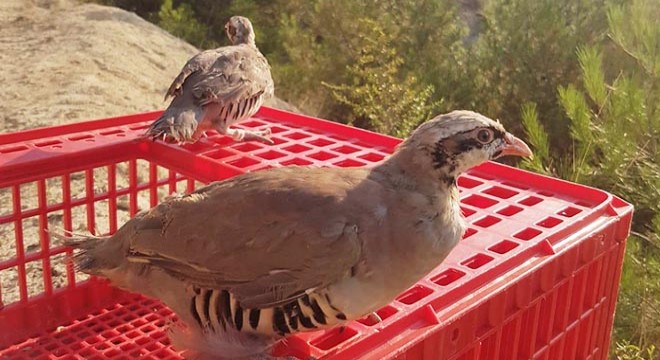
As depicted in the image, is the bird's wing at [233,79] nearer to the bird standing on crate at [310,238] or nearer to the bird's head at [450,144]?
the bird standing on crate at [310,238]

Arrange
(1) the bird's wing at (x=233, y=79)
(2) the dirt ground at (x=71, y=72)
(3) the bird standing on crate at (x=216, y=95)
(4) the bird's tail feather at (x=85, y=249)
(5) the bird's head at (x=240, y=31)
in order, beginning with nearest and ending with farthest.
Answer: (4) the bird's tail feather at (x=85, y=249) < (3) the bird standing on crate at (x=216, y=95) < (1) the bird's wing at (x=233, y=79) < (5) the bird's head at (x=240, y=31) < (2) the dirt ground at (x=71, y=72)

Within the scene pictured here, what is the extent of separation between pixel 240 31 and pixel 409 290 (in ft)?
7.33

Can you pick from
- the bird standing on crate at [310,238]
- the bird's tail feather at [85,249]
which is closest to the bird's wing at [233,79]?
the bird's tail feather at [85,249]

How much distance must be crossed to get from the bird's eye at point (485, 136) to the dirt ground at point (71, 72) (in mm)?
1987

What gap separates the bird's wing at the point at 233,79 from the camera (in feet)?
9.00

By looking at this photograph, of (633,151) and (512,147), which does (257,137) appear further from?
(633,151)

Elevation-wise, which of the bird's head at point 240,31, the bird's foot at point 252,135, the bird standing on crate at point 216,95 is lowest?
the bird's foot at point 252,135

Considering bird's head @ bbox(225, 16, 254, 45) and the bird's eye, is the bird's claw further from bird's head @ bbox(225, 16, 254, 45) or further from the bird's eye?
bird's head @ bbox(225, 16, 254, 45)

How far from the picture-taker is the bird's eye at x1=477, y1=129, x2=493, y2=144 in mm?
1586

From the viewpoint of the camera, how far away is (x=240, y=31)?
11.8 feet

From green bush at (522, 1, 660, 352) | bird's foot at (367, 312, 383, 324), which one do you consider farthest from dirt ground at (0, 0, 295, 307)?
green bush at (522, 1, 660, 352)

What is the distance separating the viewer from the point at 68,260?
209 cm

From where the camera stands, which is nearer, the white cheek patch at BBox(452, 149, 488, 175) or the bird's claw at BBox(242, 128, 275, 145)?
the white cheek patch at BBox(452, 149, 488, 175)

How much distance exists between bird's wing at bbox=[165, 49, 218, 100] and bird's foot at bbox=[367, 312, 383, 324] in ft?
4.78
